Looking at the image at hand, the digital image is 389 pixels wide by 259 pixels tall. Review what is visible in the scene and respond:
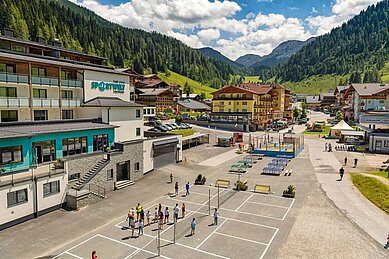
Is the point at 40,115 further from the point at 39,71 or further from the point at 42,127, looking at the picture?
the point at 39,71

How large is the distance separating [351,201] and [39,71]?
35.8 meters

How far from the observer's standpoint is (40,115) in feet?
107

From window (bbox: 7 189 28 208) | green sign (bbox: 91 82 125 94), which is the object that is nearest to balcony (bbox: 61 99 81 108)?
green sign (bbox: 91 82 125 94)

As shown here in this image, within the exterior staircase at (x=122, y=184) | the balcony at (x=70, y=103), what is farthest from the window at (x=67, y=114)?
the exterior staircase at (x=122, y=184)

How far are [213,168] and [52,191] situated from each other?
23.4 meters

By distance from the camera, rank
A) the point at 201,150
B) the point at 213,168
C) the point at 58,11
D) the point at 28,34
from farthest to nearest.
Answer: the point at 58,11 → the point at 28,34 → the point at 201,150 → the point at 213,168

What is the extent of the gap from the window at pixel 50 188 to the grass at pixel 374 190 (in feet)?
99.2

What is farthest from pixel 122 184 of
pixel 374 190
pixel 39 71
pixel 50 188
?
pixel 374 190

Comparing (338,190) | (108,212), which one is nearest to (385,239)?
(338,190)

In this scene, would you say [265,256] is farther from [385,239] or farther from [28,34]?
[28,34]

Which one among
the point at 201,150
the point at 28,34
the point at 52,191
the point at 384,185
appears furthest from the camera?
the point at 28,34

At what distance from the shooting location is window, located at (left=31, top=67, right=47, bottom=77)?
1235 inches

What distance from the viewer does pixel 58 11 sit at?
566 feet

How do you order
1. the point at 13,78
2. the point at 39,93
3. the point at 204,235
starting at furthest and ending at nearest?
1. the point at 39,93
2. the point at 13,78
3. the point at 204,235
